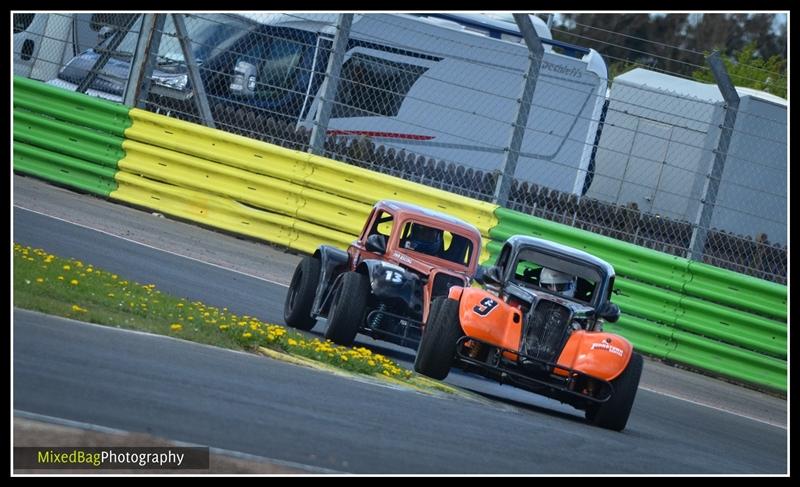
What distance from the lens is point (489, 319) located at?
32.0 feet

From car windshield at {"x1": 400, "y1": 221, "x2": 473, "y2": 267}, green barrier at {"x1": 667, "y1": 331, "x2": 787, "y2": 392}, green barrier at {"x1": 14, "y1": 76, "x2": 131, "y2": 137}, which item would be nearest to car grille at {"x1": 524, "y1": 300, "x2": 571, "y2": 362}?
car windshield at {"x1": 400, "y1": 221, "x2": 473, "y2": 267}

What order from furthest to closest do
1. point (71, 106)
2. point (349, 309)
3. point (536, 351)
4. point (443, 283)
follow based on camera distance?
point (71, 106)
point (443, 283)
point (349, 309)
point (536, 351)

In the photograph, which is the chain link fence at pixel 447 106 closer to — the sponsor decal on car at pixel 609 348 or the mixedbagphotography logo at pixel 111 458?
the sponsor decal on car at pixel 609 348

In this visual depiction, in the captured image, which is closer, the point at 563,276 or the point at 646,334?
the point at 563,276

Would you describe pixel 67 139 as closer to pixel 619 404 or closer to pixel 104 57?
pixel 104 57

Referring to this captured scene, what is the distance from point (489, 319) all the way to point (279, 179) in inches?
267

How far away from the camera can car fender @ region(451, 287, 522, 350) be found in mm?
9703

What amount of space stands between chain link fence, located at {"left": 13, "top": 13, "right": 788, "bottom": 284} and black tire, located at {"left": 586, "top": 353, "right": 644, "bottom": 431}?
4607 millimetres

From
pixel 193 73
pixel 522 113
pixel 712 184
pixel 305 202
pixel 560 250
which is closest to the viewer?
pixel 560 250

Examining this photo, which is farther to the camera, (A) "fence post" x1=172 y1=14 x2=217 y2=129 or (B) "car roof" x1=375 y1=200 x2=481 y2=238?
(A) "fence post" x1=172 y1=14 x2=217 y2=129

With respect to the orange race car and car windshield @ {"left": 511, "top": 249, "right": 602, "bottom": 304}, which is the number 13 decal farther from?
car windshield @ {"left": 511, "top": 249, "right": 602, "bottom": 304}

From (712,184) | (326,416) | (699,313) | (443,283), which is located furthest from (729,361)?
(326,416)

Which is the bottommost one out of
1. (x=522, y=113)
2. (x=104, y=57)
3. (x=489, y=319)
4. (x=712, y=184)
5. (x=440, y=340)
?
(x=440, y=340)
